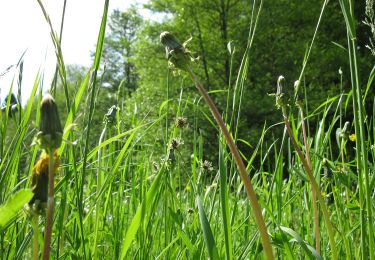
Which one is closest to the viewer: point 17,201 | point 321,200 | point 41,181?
point 17,201

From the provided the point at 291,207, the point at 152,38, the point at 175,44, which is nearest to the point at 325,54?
the point at 152,38

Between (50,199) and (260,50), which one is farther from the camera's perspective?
(260,50)

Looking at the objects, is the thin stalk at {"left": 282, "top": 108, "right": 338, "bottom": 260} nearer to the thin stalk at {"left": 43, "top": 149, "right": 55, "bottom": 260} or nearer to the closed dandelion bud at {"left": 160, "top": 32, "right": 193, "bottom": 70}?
the closed dandelion bud at {"left": 160, "top": 32, "right": 193, "bottom": 70}

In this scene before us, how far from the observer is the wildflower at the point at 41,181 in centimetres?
46

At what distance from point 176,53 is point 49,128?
195 mm

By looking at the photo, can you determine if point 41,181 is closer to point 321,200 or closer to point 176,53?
point 176,53

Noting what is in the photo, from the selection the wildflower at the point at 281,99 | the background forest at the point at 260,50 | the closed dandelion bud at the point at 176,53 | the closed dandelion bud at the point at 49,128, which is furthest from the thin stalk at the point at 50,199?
the background forest at the point at 260,50

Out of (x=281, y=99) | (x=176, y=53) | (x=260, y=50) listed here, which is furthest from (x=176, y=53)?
(x=260, y=50)

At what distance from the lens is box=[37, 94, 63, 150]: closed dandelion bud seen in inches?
16.2

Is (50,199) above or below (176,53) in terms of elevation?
below

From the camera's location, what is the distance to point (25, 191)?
1.07 ft

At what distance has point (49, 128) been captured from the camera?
420 millimetres

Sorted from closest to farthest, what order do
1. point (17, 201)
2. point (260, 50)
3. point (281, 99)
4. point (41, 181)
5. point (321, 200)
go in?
1. point (17, 201)
2. point (41, 181)
3. point (321, 200)
4. point (281, 99)
5. point (260, 50)

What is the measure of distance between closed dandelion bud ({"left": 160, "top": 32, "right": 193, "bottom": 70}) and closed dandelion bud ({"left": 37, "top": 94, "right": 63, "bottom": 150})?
0.56 feet
